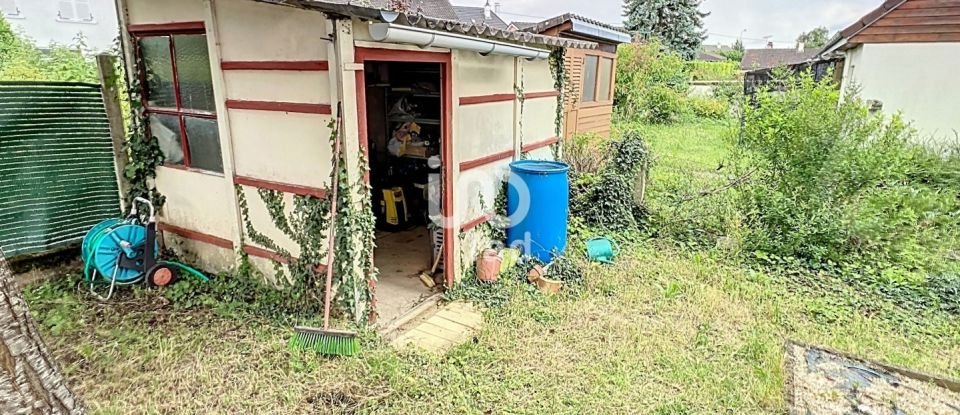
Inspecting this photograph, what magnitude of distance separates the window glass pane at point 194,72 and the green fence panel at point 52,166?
3.86ft

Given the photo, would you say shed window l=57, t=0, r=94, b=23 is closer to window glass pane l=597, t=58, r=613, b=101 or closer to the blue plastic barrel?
window glass pane l=597, t=58, r=613, b=101

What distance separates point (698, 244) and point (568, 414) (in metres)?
3.35

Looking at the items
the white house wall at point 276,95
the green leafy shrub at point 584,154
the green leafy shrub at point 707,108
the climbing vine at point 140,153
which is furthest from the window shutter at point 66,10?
the green leafy shrub at point 707,108

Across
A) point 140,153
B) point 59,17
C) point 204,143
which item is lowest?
point 140,153

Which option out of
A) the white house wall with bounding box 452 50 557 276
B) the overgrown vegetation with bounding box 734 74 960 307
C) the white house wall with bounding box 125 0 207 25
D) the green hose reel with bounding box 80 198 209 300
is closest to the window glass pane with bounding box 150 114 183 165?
the green hose reel with bounding box 80 198 209 300

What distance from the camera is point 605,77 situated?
10.2 metres

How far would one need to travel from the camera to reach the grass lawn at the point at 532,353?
2.87 metres

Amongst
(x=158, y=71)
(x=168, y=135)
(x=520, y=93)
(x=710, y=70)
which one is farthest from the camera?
(x=710, y=70)

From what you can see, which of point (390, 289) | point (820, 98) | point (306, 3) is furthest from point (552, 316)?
point (820, 98)

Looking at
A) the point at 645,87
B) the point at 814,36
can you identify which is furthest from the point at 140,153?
the point at 814,36

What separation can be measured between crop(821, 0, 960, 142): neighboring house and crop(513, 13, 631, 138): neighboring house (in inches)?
177

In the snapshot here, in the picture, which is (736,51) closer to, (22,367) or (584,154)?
(584,154)

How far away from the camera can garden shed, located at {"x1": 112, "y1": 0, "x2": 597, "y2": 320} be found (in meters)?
3.18

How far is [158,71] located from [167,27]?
449mm
